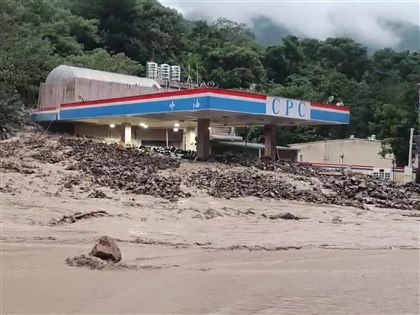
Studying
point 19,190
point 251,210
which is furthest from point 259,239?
point 19,190

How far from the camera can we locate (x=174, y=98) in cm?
2314

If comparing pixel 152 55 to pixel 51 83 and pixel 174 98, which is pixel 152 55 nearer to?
pixel 51 83

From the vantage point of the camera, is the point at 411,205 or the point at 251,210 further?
the point at 411,205

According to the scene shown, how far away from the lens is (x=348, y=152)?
4141 centimetres

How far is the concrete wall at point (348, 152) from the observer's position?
134 ft

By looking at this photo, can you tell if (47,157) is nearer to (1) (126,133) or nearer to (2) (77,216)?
(1) (126,133)

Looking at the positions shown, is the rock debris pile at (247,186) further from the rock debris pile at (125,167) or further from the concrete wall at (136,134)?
the concrete wall at (136,134)

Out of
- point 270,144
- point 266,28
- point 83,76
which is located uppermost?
point 266,28

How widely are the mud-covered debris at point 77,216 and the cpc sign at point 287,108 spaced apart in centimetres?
1441

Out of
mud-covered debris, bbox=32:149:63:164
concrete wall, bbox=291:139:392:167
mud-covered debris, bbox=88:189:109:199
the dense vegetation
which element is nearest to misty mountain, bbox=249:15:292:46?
the dense vegetation

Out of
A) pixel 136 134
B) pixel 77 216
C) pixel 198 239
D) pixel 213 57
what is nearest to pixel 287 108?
pixel 136 134

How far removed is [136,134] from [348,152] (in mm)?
17678

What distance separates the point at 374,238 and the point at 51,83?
2589cm

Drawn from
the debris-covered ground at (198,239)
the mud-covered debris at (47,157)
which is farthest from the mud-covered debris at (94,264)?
the mud-covered debris at (47,157)
